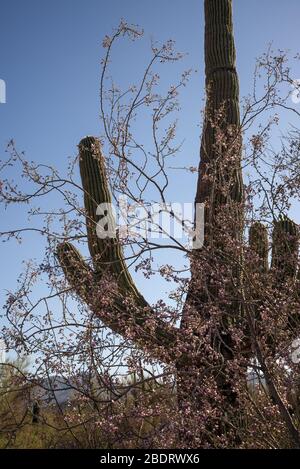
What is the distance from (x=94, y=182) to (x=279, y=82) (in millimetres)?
2091

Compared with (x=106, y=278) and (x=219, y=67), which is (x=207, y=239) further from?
(x=219, y=67)

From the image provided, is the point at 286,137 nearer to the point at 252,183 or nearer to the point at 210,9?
the point at 252,183

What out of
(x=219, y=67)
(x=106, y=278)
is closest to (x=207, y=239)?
(x=106, y=278)

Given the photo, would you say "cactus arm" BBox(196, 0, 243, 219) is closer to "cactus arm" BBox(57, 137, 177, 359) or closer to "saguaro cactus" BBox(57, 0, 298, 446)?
"saguaro cactus" BBox(57, 0, 298, 446)

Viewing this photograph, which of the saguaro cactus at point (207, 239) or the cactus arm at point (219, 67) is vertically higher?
the cactus arm at point (219, 67)

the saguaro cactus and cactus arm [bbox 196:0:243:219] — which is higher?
cactus arm [bbox 196:0:243:219]

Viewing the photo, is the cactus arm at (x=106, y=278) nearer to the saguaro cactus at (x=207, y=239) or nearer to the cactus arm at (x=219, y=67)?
the saguaro cactus at (x=207, y=239)

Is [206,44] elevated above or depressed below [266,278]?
above

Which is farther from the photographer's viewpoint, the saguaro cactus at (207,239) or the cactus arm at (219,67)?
the cactus arm at (219,67)

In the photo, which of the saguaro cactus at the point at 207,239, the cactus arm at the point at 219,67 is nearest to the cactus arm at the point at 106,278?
the saguaro cactus at the point at 207,239

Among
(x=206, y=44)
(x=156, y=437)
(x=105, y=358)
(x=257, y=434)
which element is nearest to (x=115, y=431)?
(x=156, y=437)

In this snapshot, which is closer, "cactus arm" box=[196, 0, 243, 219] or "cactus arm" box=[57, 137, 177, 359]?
Result: "cactus arm" box=[57, 137, 177, 359]

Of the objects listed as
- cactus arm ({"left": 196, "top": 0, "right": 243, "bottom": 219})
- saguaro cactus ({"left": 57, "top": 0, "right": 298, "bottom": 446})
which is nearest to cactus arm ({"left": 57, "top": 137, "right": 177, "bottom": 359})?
saguaro cactus ({"left": 57, "top": 0, "right": 298, "bottom": 446})

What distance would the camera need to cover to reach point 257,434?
3840mm
